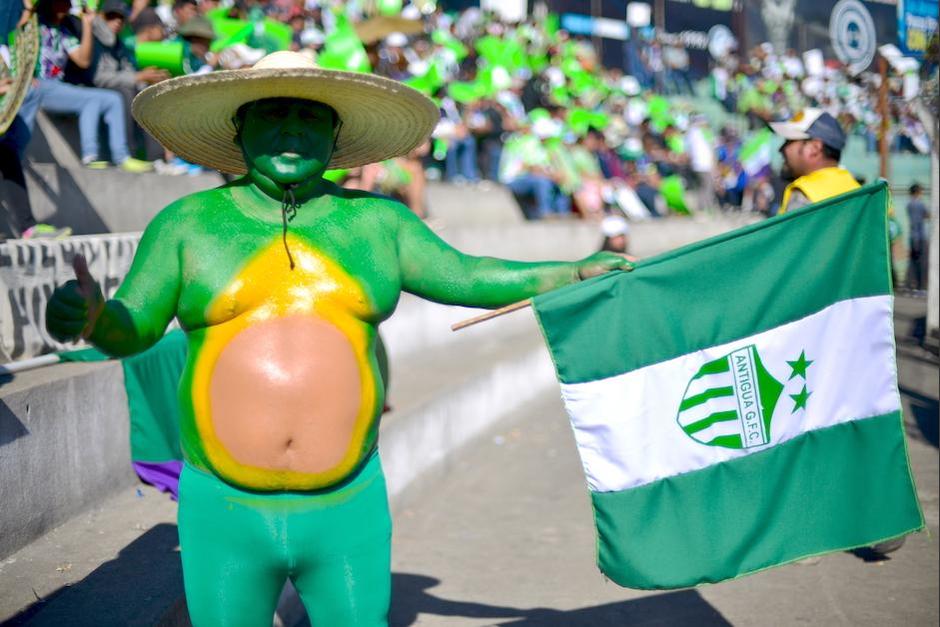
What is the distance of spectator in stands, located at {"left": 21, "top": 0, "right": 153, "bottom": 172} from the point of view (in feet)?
24.8

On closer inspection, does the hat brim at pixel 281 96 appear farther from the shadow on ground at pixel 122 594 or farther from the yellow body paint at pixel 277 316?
the shadow on ground at pixel 122 594

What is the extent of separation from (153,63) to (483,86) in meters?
7.57

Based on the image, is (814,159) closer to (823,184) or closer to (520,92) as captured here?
(823,184)

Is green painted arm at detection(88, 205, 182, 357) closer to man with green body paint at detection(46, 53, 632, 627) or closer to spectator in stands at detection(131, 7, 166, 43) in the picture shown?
man with green body paint at detection(46, 53, 632, 627)

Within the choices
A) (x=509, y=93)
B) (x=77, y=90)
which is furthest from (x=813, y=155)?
(x=509, y=93)

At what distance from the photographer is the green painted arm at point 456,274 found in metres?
3.24

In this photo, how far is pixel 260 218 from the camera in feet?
10.0

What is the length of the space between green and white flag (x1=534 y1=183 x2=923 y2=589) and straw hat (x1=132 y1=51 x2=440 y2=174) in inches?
29.1

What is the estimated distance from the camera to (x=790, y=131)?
586cm

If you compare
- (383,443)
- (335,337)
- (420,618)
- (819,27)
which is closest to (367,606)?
(335,337)

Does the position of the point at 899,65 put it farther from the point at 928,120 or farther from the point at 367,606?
the point at 367,606

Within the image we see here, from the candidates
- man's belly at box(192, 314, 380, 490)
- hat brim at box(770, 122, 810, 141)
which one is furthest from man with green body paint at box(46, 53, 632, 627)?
hat brim at box(770, 122, 810, 141)

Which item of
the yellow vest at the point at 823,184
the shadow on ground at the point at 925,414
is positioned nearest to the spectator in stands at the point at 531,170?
the shadow on ground at the point at 925,414

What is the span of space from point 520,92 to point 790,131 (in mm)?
11359
